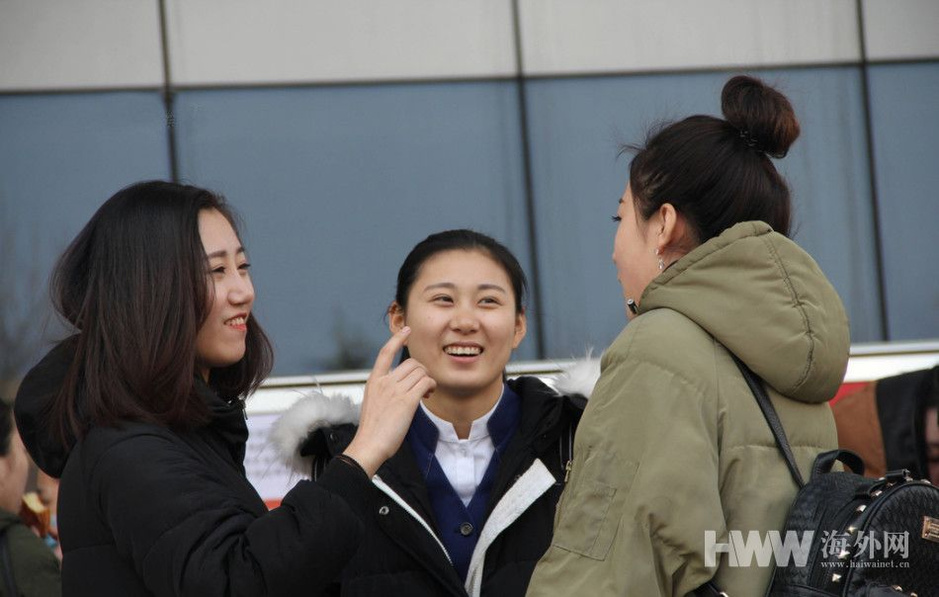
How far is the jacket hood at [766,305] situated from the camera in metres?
2.03

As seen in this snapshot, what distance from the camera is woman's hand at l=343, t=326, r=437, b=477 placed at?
2.32 m

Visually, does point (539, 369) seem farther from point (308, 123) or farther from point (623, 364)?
point (623, 364)

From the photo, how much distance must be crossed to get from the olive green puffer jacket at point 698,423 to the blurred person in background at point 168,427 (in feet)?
1.53

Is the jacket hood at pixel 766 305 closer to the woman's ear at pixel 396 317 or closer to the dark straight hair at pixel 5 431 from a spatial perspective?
the woman's ear at pixel 396 317

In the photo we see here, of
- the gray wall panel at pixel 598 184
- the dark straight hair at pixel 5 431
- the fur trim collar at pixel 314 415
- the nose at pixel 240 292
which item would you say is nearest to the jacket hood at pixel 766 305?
the nose at pixel 240 292

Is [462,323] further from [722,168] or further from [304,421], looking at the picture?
[722,168]

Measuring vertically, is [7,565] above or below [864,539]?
below

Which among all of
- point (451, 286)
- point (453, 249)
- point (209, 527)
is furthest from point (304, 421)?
point (209, 527)

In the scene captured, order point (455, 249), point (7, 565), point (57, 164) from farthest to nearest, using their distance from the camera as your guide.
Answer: point (57, 164) → point (7, 565) → point (455, 249)

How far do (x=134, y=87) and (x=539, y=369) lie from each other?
8.63 feet

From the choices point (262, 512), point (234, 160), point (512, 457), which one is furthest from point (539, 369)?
point (262, 512)

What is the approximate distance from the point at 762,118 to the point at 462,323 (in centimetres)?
107

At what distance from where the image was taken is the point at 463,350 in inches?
122

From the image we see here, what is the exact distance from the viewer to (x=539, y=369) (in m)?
6.25
